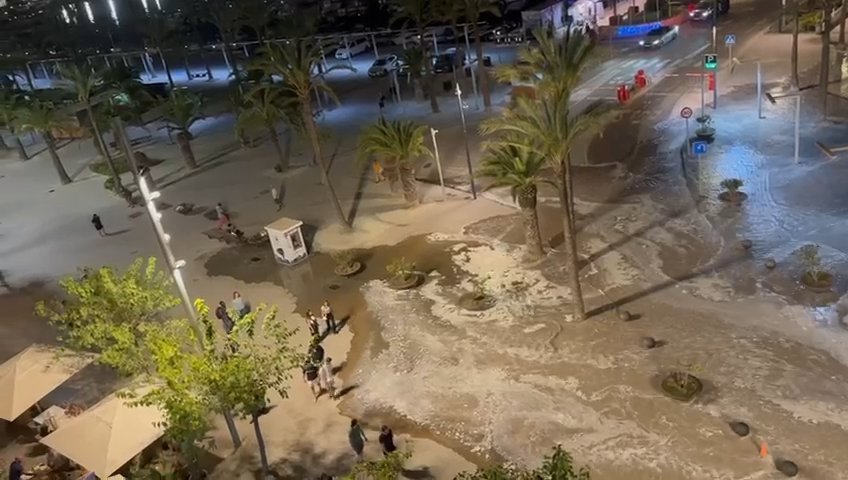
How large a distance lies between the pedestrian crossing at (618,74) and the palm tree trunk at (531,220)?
859 inches

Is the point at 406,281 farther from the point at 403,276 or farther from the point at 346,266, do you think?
the point at 346,266

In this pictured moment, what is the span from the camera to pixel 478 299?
27.5 m

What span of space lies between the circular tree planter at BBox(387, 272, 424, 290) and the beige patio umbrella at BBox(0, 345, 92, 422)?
11.5 m

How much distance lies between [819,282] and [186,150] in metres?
36.7

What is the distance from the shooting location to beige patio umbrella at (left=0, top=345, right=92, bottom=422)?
2327 centimetres

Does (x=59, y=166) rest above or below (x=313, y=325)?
above

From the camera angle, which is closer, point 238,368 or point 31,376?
point 238,368

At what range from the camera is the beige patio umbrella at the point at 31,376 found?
2327 cm

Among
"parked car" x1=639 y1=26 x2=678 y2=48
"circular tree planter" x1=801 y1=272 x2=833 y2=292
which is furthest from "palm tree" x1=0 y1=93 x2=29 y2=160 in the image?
"parked car" x1=639 y1=26 x2=678 y2=48

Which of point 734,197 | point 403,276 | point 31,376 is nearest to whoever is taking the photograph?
point 31,376

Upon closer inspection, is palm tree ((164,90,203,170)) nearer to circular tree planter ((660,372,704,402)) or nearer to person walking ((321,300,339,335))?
person walking ((321,300,339,335))

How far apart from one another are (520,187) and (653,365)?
894cm

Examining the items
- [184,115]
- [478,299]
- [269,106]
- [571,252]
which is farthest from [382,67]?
[571,252]

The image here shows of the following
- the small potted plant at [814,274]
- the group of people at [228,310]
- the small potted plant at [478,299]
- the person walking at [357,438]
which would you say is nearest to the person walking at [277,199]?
the group of people at [228,310]
